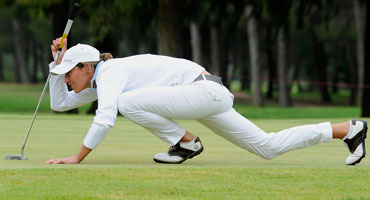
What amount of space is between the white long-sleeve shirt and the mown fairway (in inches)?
16.1

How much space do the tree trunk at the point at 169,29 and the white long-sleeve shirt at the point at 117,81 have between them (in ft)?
50.3

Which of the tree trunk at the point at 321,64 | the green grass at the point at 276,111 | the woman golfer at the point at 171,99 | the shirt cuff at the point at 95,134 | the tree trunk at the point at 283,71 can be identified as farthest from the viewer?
the tree trunk at the point at 321,64

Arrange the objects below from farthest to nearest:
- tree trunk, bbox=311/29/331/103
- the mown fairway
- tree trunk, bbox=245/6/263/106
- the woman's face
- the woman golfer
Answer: tree trunk, bbox=311/29/331/103 < tree trunk, bbox=245/6/263/106 < the woman's face < the woman golfer < the mown fairway

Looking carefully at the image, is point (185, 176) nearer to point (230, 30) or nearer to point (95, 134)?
point (95, 134)

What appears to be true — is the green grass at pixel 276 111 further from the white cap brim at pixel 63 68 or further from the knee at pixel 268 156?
the white cap brim at pixel 63 68

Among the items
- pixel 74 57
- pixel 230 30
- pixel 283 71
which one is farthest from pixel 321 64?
pixel 74 57

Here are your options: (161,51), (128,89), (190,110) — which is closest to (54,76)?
(128,89)

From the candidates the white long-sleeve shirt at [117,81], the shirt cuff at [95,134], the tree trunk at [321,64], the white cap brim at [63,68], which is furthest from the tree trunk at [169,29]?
the tree trunk at [321,64]

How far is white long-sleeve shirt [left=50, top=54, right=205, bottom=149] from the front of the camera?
6.57 m

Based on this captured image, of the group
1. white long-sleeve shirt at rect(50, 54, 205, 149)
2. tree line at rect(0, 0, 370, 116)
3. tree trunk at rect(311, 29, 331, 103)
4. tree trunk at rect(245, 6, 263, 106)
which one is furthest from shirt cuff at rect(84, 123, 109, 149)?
tree trunk at rect(311, 29, 331, 103)

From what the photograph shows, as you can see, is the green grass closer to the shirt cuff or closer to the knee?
the knee

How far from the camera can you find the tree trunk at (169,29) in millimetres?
22812

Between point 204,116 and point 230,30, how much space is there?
18256 mm

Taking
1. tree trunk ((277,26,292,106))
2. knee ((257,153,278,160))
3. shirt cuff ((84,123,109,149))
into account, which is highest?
shirt cuff ((84,123,109,149))
